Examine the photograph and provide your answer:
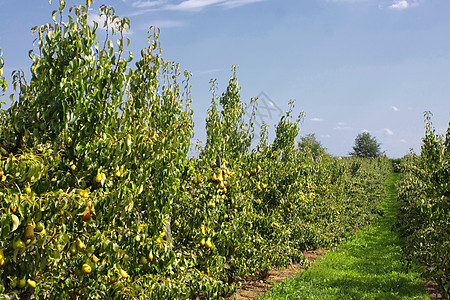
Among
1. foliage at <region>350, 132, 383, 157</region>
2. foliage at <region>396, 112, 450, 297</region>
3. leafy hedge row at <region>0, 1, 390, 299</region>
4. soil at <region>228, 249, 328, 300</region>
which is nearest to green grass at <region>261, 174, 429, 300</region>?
soil at <region>228, 249, 328, 300</region>

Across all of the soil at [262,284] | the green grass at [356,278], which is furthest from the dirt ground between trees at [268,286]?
the green grass at [356,278]

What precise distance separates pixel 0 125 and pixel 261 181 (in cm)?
605

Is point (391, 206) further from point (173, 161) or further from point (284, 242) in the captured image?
point (173, 161)

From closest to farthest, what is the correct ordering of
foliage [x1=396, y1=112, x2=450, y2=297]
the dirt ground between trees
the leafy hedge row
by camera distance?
the leafy hedge row < foliage [x1=396, y1=112, x2=450, y2=297] < the dirt ground between trees

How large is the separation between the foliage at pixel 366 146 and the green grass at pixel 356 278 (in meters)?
80.0

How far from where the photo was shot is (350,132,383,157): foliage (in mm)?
89625

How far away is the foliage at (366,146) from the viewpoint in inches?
3529

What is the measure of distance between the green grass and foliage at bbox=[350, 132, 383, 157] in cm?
7996

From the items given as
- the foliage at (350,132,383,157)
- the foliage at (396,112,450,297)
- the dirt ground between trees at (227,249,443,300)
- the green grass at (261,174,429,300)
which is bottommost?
the dirt ground between trees at (227,249,443,300)

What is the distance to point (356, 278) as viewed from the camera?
33.2 feet

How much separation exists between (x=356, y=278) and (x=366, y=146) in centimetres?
8630

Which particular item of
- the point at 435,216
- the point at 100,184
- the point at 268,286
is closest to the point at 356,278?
the point at 268,286

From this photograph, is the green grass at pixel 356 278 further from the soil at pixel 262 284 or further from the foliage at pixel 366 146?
the foliage at pixel 366 146

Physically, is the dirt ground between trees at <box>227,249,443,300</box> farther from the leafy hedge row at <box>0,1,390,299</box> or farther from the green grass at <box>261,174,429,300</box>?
the leafy hedge row at <box>0,1,390,299</box>
